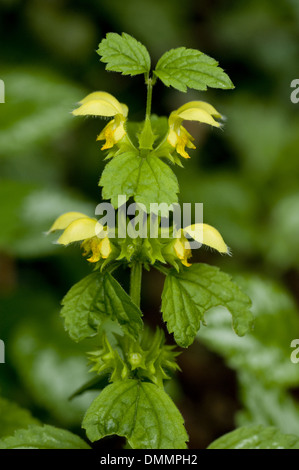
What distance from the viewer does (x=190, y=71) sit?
→ 1.01 metres

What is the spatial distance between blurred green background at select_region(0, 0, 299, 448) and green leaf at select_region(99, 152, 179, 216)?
37.2 inches

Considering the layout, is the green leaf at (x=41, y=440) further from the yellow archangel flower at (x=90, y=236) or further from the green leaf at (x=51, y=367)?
the green leaf at (x=51, y=367)

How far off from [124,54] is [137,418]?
2.26 ft

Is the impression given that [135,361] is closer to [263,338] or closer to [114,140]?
[114,140]

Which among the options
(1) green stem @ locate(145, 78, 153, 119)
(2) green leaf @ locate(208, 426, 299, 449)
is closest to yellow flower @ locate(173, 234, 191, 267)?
(1) green stem @ locate(145, 78, 153, 119)

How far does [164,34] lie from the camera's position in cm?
356

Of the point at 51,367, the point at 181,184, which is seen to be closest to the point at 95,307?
the point at 51,367

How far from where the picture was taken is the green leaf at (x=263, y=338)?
182cm

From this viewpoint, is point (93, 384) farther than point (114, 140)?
Yes

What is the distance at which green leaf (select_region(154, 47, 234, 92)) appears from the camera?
977 mm

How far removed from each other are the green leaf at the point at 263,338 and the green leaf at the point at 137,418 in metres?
0.71

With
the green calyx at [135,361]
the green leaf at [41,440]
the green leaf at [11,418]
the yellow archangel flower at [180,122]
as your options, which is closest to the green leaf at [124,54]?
the yellow archangel flower at [180,122]

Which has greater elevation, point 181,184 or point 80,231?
point 181,184
